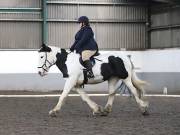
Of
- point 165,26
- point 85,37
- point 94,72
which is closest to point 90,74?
point 94,72

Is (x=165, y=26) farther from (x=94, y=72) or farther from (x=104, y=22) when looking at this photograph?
(x=94, y=72)

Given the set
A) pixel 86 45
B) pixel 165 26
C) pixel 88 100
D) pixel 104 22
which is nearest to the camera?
pixel 86 45

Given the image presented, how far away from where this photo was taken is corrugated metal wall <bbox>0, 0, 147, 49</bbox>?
88.1 ft

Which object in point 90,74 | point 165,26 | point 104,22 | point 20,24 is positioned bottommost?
point 90,74

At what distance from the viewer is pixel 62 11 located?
1078 inches

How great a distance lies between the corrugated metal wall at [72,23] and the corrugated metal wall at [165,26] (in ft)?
2.09

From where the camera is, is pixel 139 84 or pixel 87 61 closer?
pixel 87 61

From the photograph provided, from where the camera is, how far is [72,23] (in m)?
27.5

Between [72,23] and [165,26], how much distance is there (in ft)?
14.3

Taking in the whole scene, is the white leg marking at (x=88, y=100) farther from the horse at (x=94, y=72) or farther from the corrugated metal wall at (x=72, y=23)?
the corrugated metal wall at (x=72, y=23)

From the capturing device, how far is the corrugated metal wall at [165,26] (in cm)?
2584

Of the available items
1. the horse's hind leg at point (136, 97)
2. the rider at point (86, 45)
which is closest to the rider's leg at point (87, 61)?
the rider at point (86, 45)

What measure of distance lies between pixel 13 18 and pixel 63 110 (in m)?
12.3

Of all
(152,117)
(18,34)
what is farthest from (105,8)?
(152,117)
